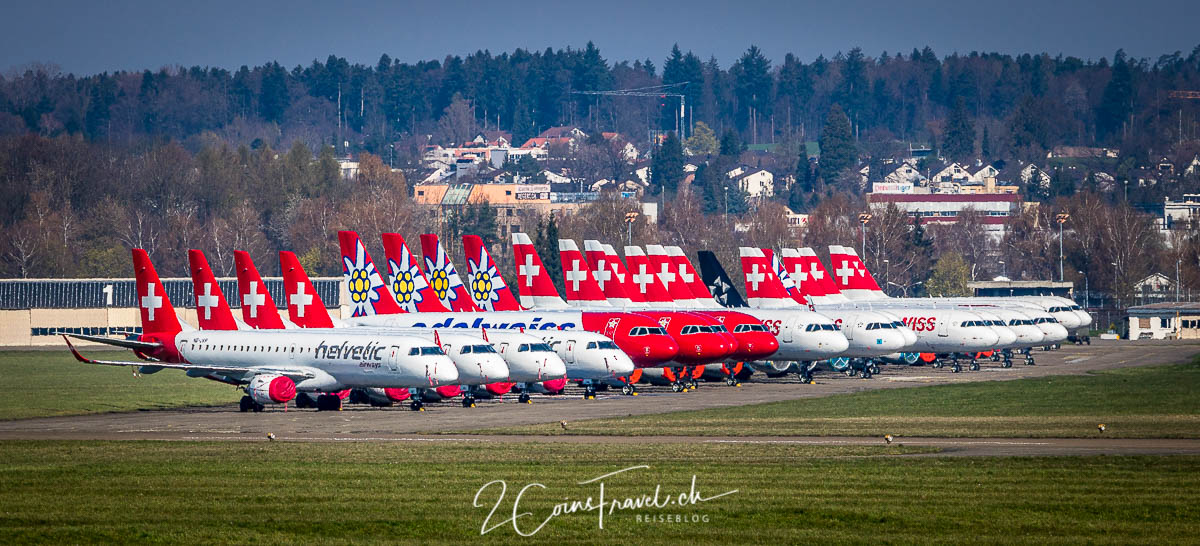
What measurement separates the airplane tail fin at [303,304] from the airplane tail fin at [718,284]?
31.9 meters

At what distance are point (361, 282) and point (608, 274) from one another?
51.8ft

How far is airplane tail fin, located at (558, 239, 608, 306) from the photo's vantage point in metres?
83.5

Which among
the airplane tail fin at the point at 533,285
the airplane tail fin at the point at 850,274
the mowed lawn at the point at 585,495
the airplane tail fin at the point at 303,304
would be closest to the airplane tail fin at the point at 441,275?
the airplane tail fin at the point at 533,285

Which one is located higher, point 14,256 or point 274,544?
point 14,256

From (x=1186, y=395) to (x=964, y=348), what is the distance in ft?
85.2

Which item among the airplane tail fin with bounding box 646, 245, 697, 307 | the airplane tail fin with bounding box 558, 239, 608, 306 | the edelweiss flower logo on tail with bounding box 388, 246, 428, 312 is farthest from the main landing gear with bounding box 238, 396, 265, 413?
the airplane tail fin with bounding box 646, 245, 697, 307

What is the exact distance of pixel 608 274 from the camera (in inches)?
3442

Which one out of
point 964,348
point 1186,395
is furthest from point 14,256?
point 1186,395

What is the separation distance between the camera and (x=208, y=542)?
28.8m

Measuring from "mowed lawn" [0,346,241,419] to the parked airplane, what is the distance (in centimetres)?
222

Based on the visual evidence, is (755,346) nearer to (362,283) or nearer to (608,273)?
(608,273)

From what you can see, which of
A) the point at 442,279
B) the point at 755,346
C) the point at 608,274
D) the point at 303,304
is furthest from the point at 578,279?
the point at 303,304

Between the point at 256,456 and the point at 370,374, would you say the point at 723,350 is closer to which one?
the point at 370,374

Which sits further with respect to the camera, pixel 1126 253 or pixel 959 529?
pixel 1126 253
